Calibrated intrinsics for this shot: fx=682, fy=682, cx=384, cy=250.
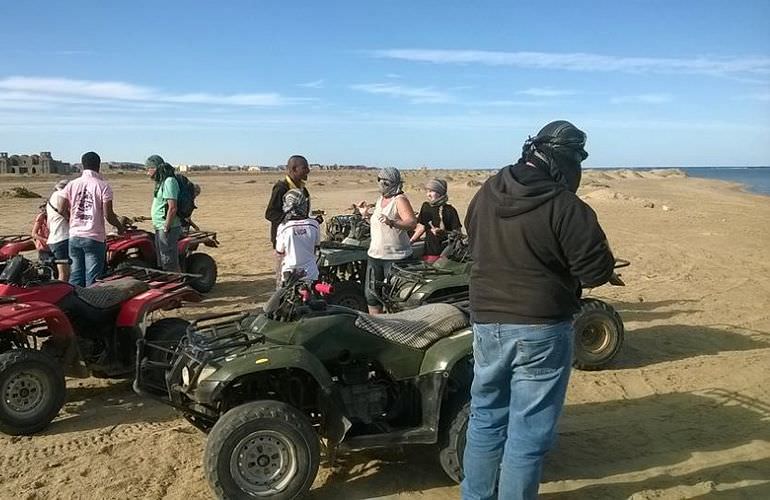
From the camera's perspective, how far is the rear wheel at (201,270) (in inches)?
389

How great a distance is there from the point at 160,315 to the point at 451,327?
502 centimetres

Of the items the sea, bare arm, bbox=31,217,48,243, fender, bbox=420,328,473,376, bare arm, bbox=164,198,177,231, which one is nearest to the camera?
fender, bbox=420,328,473,376

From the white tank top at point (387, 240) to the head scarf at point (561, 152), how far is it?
3316mm

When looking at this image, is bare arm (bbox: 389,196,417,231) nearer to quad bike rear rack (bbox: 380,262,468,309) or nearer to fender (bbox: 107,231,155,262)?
quad bike rear rack (bbox: 380,262,468,309)

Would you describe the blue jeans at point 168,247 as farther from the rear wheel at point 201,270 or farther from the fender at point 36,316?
the fender at point 36,316

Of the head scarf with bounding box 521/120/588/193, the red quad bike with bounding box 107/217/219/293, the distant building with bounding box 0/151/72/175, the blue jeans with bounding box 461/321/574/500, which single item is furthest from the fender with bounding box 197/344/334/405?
the distant building with bounding box 0/151/72/175

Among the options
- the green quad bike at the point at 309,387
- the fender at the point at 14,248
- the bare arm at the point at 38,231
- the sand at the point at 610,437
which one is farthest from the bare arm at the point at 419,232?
the fender at the point at 14,248

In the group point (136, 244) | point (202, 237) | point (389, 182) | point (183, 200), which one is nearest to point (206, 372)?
point (389, 182)

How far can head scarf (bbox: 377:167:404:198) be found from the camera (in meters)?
6.51

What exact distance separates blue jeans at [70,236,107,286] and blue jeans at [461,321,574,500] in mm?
5029

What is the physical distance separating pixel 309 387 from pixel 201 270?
21.0 ft

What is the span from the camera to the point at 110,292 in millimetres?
5656

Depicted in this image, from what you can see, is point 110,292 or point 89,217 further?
point 89,217

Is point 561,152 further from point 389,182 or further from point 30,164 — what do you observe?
point 30,164
